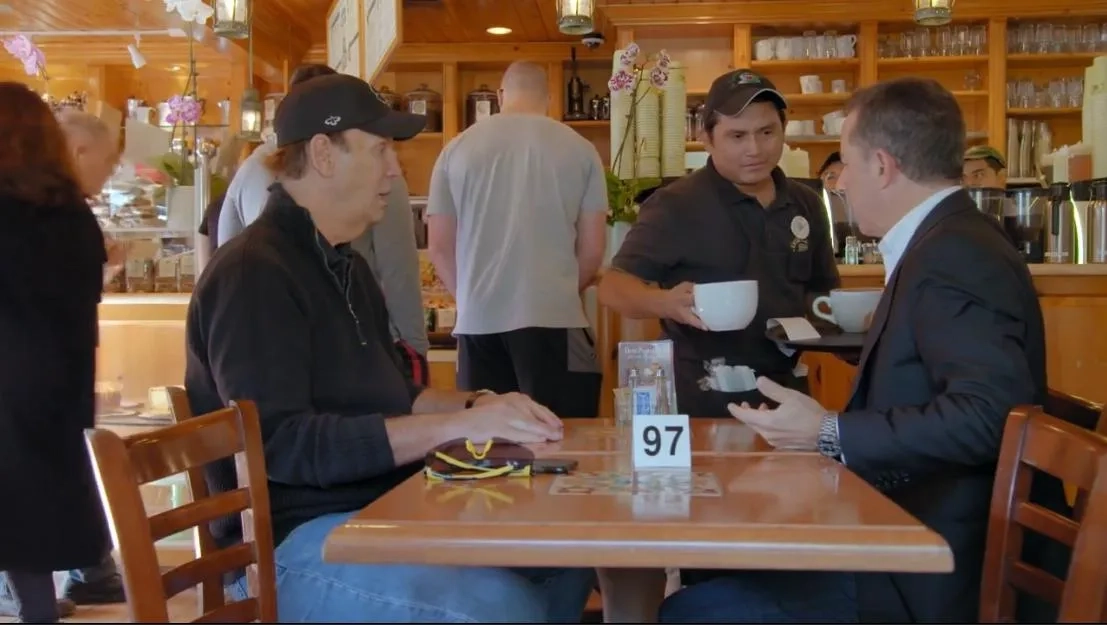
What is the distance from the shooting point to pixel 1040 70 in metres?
7.03

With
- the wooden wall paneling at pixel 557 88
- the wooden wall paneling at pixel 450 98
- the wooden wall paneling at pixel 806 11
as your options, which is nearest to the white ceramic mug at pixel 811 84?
the wooden wall paneling at pixel 806 11

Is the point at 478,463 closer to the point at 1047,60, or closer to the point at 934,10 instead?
the point at 934,10

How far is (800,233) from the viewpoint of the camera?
8.76ft

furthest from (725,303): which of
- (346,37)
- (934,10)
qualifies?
(934,10)

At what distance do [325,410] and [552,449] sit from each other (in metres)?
0.39

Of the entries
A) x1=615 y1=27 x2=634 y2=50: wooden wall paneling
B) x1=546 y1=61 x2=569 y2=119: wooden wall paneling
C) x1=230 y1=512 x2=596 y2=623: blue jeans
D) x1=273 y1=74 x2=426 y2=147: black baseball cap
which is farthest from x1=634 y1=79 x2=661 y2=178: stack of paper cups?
x1=546 y1=61 x2=569 y2=119: wooden wall paneling

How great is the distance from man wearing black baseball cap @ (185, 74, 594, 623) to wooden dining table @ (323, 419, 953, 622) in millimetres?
189

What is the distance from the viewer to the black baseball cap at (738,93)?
8.58 feet

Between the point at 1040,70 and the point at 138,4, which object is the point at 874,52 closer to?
the point at 1040,70

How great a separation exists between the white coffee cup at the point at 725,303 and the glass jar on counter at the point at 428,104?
5459 mm

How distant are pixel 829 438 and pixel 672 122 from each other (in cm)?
254

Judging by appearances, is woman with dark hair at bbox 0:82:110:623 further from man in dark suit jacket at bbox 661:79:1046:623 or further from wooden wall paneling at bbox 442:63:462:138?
wooden wall paneling at bbox 442:63:462:138

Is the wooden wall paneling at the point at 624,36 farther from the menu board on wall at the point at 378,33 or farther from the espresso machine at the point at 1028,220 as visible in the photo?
the espresso machine at the point at 1028,220

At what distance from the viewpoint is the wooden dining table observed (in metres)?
1.15
